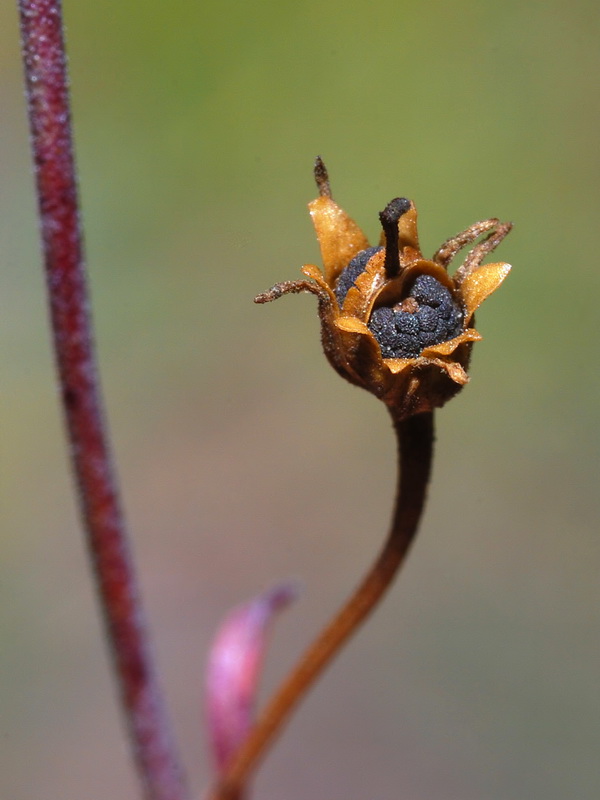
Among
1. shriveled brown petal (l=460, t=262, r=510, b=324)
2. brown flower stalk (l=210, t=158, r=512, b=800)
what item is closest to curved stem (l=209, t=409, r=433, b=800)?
brown flower stalk (l=210, t=158, r=512, b=800)

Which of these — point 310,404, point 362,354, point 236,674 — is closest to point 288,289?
point 362,354

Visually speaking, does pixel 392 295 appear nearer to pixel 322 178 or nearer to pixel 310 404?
pixel 322 178

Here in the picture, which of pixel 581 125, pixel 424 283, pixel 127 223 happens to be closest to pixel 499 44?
pixel 581 125

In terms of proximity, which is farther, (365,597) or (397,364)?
(365,597)

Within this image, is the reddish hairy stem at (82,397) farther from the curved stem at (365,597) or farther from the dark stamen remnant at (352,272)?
the dark stamen remnant at (352,272)

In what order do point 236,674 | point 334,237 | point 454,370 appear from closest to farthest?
point 454,370 → point 334,237 → point 236,674

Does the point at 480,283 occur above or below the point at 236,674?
above

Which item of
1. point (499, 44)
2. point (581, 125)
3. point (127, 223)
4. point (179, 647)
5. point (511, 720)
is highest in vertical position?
point (499, 44)

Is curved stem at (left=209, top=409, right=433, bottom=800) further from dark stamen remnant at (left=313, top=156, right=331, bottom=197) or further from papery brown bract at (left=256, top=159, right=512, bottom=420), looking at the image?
dark stamen remnant at (left=313, top=156, right=331, bottom=197)

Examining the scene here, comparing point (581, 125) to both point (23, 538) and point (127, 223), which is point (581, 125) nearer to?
point (127, 223)
